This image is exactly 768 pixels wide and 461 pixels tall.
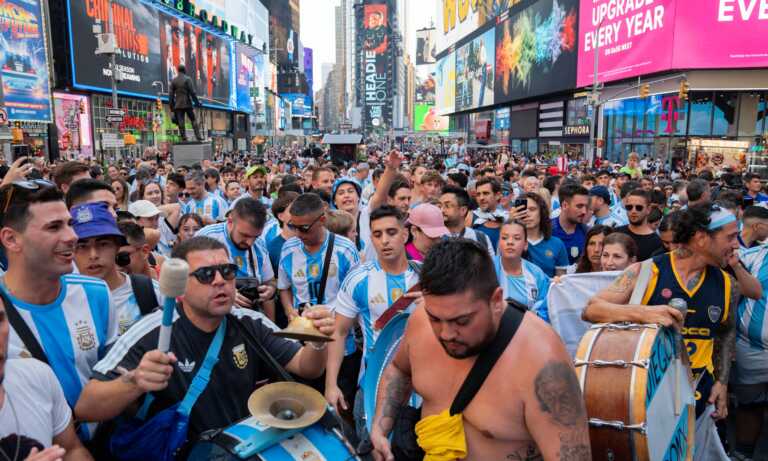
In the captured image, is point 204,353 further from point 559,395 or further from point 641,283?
point 641,283

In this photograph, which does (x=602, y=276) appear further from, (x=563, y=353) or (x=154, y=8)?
(x=154, y=8)

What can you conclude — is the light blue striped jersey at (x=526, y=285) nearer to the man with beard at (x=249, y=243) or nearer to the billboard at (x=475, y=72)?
the man with beard at (x=249, y=243)

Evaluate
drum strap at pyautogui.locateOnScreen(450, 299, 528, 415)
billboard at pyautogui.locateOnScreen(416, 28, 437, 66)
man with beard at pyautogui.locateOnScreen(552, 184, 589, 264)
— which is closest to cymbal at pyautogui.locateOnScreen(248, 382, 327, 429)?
drum strap at pyautogui.locateOnScreen(450, 299, 528, 415)

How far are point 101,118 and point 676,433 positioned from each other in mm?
47997

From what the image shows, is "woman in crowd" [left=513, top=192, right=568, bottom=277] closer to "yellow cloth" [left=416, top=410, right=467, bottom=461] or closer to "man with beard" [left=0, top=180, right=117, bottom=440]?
"yellow cloth" [left=416, top=410, right=467, bottom=461]

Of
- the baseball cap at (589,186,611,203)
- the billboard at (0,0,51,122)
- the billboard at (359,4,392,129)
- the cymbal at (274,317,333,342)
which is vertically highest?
the billboard at (359,4,392,129)

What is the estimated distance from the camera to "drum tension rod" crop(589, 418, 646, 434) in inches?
113

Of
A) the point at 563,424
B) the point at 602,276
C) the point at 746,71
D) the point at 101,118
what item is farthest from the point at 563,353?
the point at 101,118

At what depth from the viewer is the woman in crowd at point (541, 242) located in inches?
251

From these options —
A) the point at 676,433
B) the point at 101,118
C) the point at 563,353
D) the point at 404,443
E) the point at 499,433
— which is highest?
the point at 101,118

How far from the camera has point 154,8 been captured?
162 ft

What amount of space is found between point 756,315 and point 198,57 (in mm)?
61971

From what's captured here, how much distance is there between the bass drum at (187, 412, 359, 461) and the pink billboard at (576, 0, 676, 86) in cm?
3010

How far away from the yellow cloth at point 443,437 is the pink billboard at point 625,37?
1181 inches
